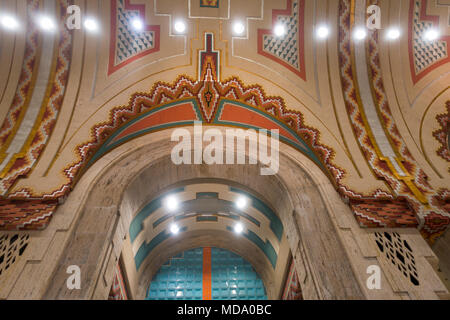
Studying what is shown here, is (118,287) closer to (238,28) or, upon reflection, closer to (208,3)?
(238,28)

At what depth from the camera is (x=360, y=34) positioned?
5.04 meters

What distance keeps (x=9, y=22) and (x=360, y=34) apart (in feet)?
17.5

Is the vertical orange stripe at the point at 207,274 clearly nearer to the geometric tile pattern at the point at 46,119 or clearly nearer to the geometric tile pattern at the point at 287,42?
the geometric tile pattern at the point at 46,119

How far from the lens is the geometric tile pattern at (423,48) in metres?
5.27

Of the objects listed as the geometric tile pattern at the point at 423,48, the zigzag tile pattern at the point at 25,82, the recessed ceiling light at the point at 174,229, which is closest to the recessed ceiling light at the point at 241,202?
the recessed ceiling light at the point at 174,229

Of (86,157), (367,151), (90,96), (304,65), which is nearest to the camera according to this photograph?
(86,157)

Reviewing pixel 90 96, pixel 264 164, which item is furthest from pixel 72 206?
pixel 264 164

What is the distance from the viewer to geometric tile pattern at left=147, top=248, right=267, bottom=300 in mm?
5523

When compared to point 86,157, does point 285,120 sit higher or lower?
higher

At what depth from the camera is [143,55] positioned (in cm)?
489

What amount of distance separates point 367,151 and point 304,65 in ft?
5.57

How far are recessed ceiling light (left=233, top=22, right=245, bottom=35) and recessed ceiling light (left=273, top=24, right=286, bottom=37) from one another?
1.72ft

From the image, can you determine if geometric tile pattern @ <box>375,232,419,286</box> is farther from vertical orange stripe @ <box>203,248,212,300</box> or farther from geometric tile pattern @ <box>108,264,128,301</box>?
vertical orange stripe @ <box>203,248,212,300</box>
